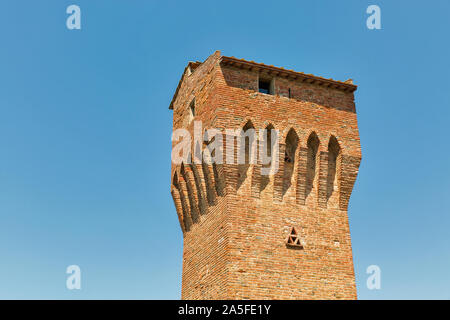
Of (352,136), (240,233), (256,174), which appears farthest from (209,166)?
(352,136)

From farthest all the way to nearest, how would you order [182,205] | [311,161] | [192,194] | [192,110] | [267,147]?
[192,110] → [182,205] → [192,194] → [311,161] → [267,147]

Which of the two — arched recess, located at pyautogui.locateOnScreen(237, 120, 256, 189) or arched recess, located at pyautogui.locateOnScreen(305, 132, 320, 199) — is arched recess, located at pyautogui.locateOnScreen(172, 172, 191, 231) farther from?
arched recess, located at pyautogui.locateOnScreen(305, 132, 320, 199)

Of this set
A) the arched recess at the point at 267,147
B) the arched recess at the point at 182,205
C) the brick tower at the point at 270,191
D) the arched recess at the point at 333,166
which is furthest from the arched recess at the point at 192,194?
the arched recess at the point at 333,166

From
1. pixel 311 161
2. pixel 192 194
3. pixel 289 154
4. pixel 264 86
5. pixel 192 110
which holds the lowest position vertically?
A: pixel 192 194

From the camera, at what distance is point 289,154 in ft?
57.7

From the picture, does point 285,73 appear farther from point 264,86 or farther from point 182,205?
point 182,205

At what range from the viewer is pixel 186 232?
62.3ft

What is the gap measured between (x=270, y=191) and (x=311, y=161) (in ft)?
7.37

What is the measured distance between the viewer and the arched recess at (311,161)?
693 inches

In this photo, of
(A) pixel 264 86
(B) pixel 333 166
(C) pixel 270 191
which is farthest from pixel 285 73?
(C) pixel 270 191

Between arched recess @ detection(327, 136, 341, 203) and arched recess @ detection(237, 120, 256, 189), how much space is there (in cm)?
317

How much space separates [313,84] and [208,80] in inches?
158
